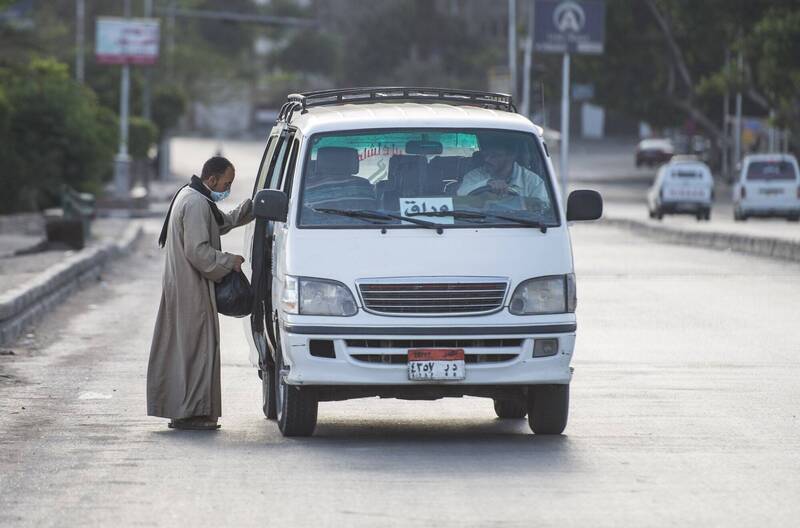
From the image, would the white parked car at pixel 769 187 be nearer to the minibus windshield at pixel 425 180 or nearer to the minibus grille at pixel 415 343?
the minibus windshield at pixel 425 180

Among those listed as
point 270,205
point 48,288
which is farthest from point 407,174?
point 48,288

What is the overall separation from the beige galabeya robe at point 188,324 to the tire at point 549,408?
190 centimetres

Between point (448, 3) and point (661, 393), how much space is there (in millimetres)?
127804

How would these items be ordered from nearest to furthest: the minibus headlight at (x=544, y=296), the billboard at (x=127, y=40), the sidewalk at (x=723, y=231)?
the minibus headlight at (x=544, y=296)
the sidewalk at (x=723, y=231)
the billboard at (x=127, y=40)

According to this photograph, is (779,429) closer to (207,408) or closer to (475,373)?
(475,373)

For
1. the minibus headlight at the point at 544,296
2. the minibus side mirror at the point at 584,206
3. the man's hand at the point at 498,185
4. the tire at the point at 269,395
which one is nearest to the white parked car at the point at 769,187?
the tire at the point at 269,395

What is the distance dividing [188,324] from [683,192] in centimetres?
3810

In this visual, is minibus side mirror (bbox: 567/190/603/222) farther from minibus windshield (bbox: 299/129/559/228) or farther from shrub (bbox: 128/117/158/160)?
shrub (bbox: 128/117/158/160)

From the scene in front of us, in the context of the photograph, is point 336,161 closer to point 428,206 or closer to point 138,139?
point 428,206

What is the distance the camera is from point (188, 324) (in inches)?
435

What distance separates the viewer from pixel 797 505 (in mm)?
8414

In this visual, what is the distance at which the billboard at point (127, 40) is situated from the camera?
6350cm


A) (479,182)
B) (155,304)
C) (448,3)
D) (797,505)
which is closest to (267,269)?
(479,182)

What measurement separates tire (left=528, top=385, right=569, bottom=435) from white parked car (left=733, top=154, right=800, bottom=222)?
3650 cm
